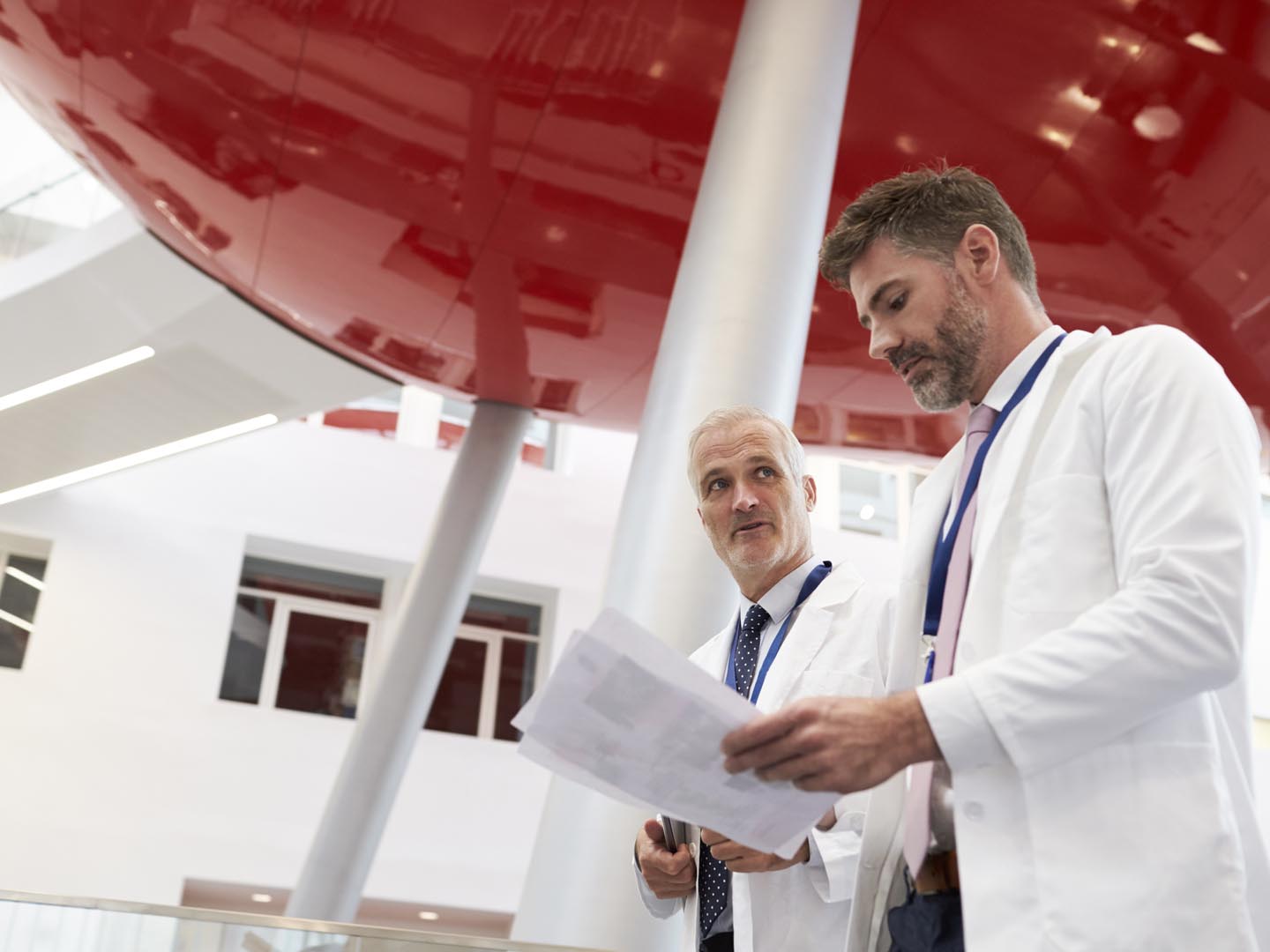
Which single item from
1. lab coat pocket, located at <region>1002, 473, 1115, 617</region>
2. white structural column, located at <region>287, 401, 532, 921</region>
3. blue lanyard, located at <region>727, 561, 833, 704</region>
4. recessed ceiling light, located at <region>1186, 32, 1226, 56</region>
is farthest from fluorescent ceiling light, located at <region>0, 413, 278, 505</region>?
lab coat pocket, located at <region>1002, 473, 1115, 617</region>

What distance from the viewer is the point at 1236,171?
6.19 meters

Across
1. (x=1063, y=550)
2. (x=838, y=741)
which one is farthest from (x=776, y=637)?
(x=838, y=741)

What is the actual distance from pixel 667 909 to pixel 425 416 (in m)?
15.9

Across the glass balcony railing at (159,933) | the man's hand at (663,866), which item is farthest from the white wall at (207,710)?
the glass balcony railing at (159,933)

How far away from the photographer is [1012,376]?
6.63 ft

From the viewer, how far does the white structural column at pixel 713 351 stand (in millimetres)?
2986

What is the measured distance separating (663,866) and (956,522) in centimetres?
92

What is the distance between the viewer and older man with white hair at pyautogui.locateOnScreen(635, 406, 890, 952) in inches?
89.0

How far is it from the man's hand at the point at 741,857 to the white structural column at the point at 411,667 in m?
7.76

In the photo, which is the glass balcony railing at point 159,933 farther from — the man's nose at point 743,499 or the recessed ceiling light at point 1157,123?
the recessed ceiling light at point 1157,123

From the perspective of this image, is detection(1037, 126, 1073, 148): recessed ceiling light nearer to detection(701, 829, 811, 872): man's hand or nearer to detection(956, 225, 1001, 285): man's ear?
detection(956, 225, 1001, 285): man's ear

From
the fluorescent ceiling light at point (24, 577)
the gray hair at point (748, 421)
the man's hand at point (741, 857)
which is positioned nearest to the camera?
the man's hand at point (741, 857)

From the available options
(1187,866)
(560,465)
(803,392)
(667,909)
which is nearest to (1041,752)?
(1187,866)

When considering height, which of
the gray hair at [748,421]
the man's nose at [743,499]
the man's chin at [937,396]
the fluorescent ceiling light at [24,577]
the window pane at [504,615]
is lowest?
the man's chin at [937,396]
